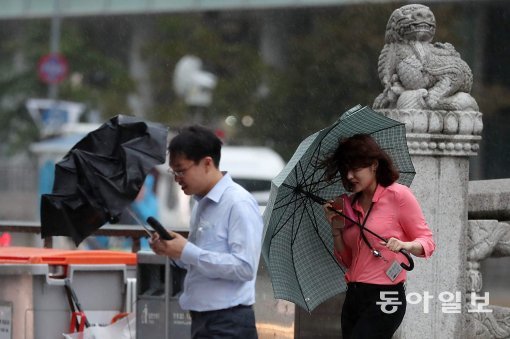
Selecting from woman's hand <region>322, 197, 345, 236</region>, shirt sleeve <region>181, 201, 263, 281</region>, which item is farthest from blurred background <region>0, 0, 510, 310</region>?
shirt sleeve <region>181, 201, 263, 281</region>

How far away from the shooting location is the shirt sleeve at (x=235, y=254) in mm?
5719

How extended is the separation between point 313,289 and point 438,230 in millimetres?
1564

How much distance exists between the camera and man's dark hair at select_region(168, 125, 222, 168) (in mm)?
5852

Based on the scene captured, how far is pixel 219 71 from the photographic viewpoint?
133 ft

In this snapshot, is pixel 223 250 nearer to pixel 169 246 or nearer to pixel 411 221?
pixel 169 246

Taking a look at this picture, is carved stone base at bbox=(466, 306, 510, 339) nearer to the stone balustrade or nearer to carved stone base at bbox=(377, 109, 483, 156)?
the stone balustrade

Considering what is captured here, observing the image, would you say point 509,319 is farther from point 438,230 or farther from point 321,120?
point 321,120

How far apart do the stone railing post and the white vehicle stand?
1622 centimetres

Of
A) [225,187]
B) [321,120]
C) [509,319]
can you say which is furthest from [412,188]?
[321,120]

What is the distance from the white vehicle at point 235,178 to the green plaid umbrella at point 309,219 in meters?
17.5

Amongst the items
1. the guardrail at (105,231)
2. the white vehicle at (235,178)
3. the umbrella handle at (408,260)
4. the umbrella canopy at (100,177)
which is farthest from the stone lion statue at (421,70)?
the white vehicle at (235,178)

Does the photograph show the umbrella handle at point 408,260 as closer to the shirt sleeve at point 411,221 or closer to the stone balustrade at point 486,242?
the shirt sleeve at point 411,221

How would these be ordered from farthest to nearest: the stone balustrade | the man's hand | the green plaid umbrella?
the stone balustrade < the green plaid umbrella < the man's hand

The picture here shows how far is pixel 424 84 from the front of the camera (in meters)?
8.04
